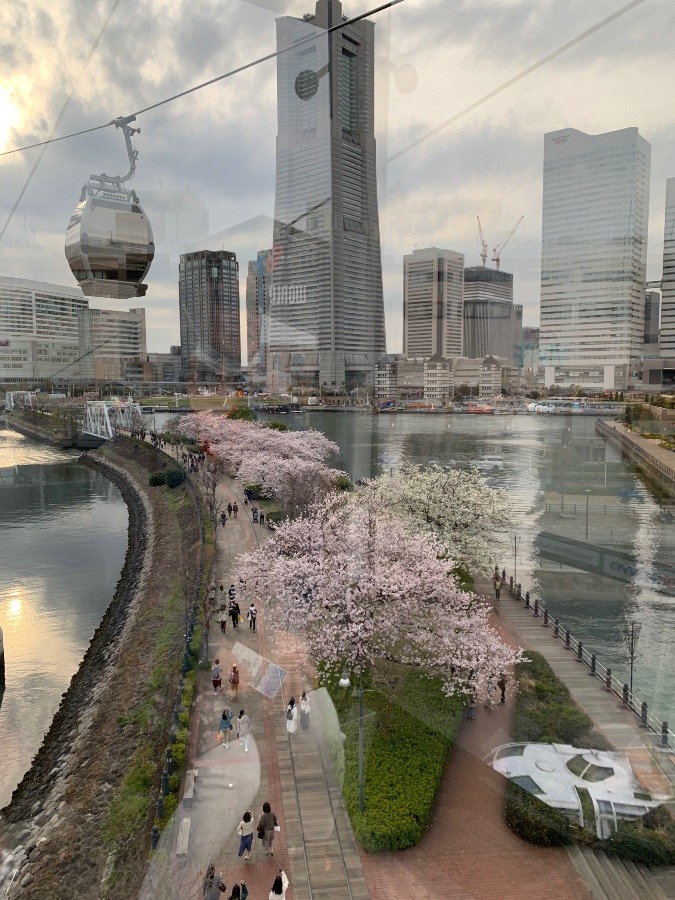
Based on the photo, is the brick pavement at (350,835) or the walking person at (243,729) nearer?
the brick pavement at (350,835)

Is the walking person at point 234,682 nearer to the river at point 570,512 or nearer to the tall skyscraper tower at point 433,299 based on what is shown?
the river at point 570,512

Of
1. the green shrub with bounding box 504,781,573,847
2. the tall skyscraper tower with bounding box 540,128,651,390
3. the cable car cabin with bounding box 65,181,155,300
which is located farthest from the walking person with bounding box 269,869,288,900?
the tall skyscraper tower with bounding box 540,128,651,390

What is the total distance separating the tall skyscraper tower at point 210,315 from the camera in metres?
4.54

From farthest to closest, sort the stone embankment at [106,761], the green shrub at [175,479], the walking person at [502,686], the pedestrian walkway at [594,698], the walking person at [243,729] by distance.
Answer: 1. the green shrub at [175,479]
2. the walking person at [502,686]
3. the walking person at [243,729]
4. the stone embankment at [106,761]
5. the pedestrian walkway at [594,698]

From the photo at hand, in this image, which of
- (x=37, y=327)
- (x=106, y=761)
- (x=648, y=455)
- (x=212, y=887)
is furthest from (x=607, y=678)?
(x=37, y=327)

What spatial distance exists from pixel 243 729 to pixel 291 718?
12.3 inches

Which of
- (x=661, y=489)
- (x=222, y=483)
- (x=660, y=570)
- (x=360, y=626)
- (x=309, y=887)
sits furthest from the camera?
(x=222, y=483)

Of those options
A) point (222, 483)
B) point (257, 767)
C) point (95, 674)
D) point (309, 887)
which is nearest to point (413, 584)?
point (257, 767)

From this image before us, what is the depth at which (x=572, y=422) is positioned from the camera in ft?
13.6

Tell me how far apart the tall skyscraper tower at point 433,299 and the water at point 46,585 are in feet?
14.0

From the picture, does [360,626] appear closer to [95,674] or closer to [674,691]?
[674,691]

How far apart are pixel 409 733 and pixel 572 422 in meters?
2.44

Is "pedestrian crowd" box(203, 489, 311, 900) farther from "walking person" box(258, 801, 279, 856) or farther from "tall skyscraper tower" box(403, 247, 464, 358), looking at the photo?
"tall skyscraper tower" box(403, 247, 464, 358)

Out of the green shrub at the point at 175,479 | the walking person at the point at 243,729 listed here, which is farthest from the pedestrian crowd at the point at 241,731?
the green shrub at the point at 175,479
